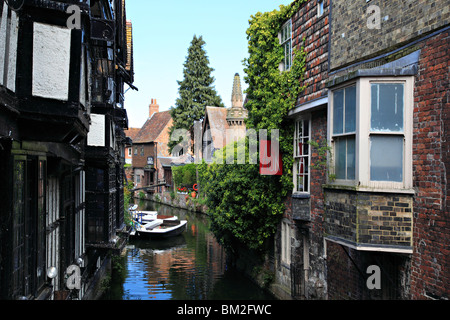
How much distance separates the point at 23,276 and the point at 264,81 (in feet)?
30.9

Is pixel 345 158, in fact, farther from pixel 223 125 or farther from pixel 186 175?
pixel 186 175

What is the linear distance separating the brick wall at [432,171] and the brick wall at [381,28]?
0.40 m

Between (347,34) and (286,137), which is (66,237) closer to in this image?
(286,137)

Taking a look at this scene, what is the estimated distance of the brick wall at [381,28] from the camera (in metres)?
7.43

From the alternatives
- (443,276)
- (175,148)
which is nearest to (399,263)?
(443,276)

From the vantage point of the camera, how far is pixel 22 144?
5.96 m

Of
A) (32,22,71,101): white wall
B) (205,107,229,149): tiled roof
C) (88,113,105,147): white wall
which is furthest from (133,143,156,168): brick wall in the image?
(32,22,71,101): white wall

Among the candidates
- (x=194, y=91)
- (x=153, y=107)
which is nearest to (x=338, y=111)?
(x=194, y=91)

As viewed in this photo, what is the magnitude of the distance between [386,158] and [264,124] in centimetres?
587

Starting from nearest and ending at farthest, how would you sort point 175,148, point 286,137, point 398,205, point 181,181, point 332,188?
point 398,205, point 332,188, point 286,137, point 181,181, point 175,148

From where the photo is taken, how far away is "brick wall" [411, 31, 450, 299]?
23.1 ft

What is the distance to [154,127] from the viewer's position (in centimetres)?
6444

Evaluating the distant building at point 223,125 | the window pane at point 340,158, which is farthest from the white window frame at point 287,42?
the distant building at point 223,125

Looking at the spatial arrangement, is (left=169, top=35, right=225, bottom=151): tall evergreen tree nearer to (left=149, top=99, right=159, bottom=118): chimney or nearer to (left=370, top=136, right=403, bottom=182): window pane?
(left=149, top=99, right=159, bottom=118): chimney
